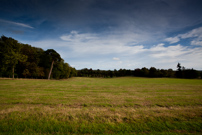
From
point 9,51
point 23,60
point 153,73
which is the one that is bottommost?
point 153,73

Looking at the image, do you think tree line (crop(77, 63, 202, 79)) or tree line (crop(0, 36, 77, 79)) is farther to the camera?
tree line (crop(77, 63, 202, 79))

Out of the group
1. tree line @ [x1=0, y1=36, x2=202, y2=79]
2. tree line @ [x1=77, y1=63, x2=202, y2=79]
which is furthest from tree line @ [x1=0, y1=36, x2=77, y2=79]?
tree line @ [x1=77, y1=63, x2=202, y2=79]

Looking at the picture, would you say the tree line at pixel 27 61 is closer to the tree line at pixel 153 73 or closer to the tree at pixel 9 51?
the tree at pixel 9 51

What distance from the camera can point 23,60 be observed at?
2798 centimetres

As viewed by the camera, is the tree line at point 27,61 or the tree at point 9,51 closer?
the tree at point 9,51

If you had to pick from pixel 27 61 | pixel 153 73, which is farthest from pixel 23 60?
pixel 153 73

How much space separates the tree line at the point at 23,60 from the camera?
2420 centimetres

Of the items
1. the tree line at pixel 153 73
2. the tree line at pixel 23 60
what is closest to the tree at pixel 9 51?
the tree line at pixel 23 60

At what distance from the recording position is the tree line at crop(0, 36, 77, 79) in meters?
24.2

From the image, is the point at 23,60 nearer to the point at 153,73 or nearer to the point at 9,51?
the point at 9,51

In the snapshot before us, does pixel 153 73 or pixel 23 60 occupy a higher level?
pixel 23 60

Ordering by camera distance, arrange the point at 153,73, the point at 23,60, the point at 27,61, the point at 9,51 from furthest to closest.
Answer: the point at 153,73
the point at 27,61
the point at 23,60
the point at 9,51

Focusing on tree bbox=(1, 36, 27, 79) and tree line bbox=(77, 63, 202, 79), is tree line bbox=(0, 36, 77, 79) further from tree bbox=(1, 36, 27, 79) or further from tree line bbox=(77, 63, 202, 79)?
tree line bbox=(77, 63, 202, 79)

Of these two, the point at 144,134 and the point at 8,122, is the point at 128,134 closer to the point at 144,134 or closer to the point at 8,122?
the point at 144,134
